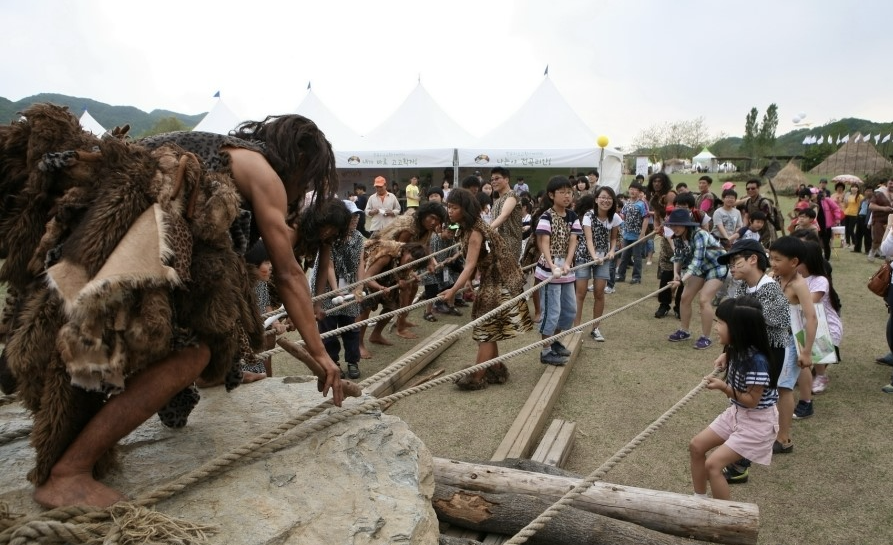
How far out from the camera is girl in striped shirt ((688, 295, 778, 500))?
3135 mm

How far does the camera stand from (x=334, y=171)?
→ 2352mm

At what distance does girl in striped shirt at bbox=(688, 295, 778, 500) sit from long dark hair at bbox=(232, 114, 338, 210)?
2332 mm

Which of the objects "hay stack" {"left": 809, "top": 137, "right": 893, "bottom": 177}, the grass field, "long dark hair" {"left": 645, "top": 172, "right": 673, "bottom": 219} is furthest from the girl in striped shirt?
"hay stack" {"left": 809, "top": 137, "right": 893, "bottom": 177}

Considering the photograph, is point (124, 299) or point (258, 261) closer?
point (124, 299)

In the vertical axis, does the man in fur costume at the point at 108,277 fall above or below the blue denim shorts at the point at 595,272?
above

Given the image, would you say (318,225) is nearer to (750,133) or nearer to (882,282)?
(882,282)

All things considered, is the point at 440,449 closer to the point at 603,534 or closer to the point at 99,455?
the point at 603,534

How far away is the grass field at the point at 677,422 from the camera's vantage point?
11.2 feet

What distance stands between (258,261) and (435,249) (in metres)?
4.66

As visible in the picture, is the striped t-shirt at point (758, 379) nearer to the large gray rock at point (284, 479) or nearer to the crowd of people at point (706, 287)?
the crowd of people at point (706, 287)

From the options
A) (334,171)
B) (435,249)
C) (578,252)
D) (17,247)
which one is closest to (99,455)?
(17,247)

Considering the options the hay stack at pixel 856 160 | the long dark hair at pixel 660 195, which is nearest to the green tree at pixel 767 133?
the hay stack at pixel 856 160

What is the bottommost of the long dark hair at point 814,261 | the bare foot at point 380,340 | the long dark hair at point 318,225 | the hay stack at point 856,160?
the bare foot at point 380,340

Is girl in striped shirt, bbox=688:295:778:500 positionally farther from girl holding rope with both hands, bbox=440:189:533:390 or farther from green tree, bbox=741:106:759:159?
green tree, bbox=741:106:759:159
